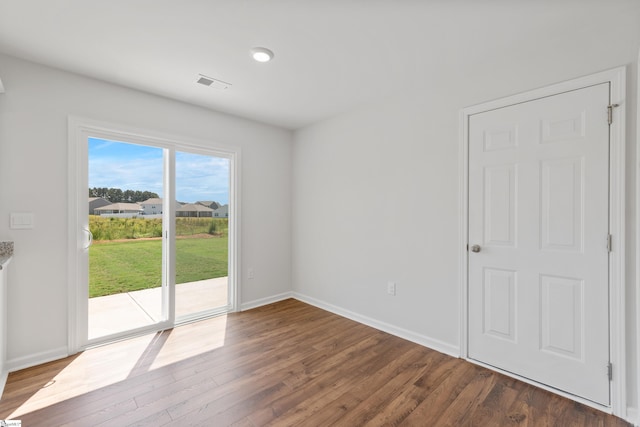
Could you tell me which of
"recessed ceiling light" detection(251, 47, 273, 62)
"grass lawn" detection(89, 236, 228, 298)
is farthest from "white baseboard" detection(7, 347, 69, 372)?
"recessed ceiling light" detection(251, 47, 273, 62)

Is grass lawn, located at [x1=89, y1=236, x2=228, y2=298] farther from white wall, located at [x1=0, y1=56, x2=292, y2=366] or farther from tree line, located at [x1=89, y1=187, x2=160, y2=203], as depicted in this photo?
tree line, located at [x1=89, y1=187, x2=160, y2=203]

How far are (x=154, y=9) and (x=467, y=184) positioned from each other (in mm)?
2640

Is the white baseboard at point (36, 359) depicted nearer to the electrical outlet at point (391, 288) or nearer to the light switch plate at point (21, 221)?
the light switch plate at point (21, 221)

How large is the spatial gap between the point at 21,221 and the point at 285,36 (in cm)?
259

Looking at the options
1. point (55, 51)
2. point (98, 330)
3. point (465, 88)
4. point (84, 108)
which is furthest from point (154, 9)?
point (98, 330)

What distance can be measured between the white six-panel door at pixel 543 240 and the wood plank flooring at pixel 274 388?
25 cm

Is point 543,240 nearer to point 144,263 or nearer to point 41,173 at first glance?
point 144,263

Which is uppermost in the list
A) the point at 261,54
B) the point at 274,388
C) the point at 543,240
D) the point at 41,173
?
the point at 261,54

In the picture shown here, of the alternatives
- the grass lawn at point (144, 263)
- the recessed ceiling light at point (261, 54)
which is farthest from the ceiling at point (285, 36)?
the grass lawn at point (144, 263)

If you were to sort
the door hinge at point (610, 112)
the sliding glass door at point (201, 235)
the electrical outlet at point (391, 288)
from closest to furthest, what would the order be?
the door hinge at point (610, 112) < the electrical outlet at point (391, 288) < the sliding glass door at point (201, 235)

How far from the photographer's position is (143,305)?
10.2 feet

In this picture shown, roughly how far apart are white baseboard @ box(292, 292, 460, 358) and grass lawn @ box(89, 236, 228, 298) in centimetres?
140

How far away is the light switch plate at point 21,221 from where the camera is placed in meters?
2.21

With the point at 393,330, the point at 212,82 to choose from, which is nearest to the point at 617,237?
the point at 393,330
